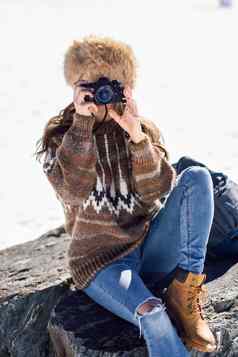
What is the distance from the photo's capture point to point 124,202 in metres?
2.72

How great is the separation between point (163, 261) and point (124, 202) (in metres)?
0.27

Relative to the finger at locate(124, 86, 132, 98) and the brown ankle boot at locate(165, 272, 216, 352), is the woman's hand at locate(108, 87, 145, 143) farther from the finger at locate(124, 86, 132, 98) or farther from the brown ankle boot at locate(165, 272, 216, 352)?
the brown ankle boot at locate(165, 272, 216, 352)

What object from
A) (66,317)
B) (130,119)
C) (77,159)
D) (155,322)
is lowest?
(66,317)

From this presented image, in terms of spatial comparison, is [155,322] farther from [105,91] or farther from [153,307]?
[105,91]

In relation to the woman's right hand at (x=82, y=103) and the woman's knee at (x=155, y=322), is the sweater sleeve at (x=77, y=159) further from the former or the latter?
the woman's knee at (x=155, y=322)

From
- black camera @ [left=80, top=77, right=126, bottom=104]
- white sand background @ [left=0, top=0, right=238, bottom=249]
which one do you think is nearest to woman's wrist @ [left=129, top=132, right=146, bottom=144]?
black camera @ [left=80, top=77, right=126, bottom=104]

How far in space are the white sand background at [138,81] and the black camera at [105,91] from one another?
1.77 feet

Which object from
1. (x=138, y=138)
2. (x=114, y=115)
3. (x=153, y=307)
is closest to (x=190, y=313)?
(x=153, y=307)

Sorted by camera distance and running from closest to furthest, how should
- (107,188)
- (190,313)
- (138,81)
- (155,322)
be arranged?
(155,322), (190,313), (107,188), (138,81)

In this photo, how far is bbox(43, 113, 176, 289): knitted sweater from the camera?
2.63m

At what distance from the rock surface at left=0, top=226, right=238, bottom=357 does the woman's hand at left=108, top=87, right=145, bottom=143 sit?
68 centimetres

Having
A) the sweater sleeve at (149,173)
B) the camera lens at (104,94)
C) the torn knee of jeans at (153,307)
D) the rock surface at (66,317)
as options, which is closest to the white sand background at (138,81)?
the camera lens at (104,94)

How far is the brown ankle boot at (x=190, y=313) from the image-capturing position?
2.52m

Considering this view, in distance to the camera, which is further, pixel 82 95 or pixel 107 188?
pixel 107 188
